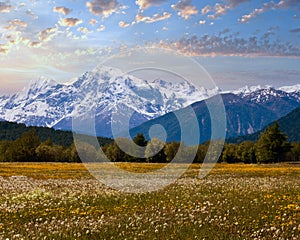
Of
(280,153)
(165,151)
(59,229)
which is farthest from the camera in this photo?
(165,151)

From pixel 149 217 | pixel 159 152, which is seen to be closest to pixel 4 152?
pixel 159 152

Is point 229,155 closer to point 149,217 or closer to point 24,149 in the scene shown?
point 24,149

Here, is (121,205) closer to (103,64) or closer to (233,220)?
(233,220)

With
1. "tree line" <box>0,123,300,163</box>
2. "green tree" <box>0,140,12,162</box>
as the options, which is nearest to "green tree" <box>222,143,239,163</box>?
"tree line" <box>0,123,300,163</box>

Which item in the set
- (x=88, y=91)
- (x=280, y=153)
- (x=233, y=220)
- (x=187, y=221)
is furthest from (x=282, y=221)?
(x=280, y=153)

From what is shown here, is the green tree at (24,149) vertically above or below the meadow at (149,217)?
above

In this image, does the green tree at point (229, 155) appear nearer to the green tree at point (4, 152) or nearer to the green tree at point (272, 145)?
the green tree at point (272, 145)

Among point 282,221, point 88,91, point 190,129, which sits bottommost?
point 282,221

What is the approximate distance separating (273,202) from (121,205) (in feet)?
19.7

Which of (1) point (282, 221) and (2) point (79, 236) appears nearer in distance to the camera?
(2) point (79, 236)

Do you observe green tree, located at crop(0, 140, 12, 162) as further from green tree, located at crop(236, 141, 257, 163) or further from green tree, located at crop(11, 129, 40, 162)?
green tree, located at crop(236, 141, 257, 163)

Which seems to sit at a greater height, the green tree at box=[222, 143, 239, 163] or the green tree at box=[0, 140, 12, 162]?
the green tree at box=[0, 140, 12, 162]

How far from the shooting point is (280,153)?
9544cm

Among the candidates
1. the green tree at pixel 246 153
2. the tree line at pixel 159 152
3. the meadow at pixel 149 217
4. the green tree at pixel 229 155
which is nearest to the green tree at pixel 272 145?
the tree line at pixel 159 152
